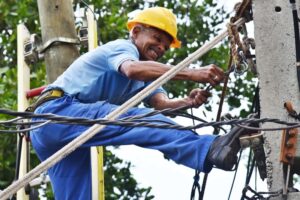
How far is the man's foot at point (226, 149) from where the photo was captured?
4.62 meters

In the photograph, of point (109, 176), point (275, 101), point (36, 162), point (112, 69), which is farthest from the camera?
point (109, 176)

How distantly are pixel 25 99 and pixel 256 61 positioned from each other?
2085mm

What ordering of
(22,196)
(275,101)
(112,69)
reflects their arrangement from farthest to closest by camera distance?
(22,196) → (112,69) → (275,101)

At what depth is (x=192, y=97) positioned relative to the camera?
5.51 m

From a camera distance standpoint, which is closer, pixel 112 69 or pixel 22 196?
pixel 112 69

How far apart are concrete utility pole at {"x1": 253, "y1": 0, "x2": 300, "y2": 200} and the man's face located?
1057mm

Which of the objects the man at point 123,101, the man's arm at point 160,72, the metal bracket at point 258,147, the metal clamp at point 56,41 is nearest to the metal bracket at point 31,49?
the metal clamp at point 56,41

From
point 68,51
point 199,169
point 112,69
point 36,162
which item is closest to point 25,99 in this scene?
point 68,51

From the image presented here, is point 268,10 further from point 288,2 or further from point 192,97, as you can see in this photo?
point 192,97

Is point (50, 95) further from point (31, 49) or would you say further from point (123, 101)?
point (31, 49)

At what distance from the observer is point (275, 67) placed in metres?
4.66

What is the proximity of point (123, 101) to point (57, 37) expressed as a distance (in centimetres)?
96

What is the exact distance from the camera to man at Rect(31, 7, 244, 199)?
15.6 ft

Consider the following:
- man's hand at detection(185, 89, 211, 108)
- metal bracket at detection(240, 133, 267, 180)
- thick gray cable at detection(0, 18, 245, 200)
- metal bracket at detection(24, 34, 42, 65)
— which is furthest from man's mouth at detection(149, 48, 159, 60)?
metal bracket at detection(240, 133, 267, 180)
